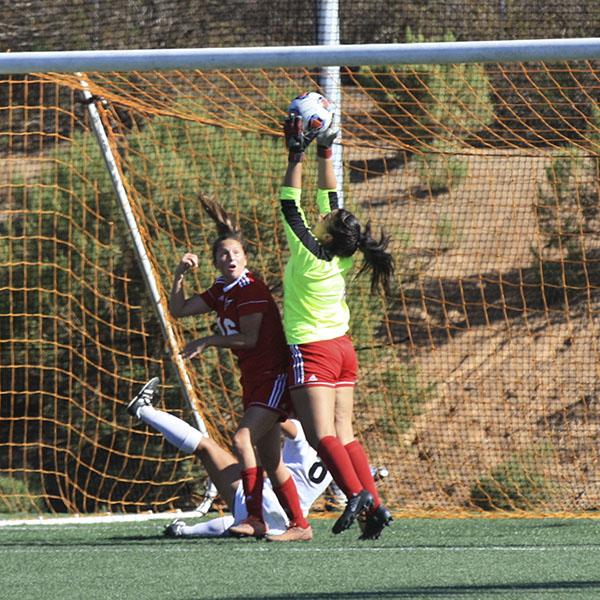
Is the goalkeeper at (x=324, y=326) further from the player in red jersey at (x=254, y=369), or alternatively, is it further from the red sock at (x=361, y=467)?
the player in red jersey at (x=254, y=369)

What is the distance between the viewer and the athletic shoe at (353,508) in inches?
230

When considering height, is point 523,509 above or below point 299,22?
below

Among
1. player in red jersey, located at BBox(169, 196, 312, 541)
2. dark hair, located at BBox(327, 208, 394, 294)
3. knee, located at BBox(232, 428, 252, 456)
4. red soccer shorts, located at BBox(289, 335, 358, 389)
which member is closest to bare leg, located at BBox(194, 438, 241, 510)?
player in red jersey, located at BBox(169, 196, 312, 541)

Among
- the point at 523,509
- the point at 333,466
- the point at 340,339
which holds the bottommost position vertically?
the point at 523,509

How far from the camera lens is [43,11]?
16.5 metres

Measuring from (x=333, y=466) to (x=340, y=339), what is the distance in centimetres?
63

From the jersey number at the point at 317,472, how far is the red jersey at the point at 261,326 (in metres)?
0.69

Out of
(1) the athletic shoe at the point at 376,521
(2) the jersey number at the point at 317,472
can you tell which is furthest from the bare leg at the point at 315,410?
(2) the jersey number at the point at 317,472

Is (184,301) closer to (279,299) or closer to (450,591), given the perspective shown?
(450,591)

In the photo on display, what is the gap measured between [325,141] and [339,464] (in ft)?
5.07

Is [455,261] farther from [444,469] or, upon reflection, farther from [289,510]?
[289,510]

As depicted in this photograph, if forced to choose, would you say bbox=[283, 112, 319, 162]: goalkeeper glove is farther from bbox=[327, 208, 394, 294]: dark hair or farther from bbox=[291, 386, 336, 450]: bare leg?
bbox=[291, 386, 336, 450]: bare leg

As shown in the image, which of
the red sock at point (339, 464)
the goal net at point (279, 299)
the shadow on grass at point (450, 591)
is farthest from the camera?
the goal net at point (279, 299)

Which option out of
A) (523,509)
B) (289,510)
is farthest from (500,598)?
(523,509)
